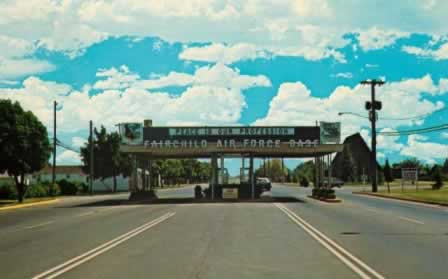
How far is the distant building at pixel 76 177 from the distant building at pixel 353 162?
36527mm

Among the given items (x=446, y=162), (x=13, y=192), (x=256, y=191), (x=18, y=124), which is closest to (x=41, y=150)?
(x=18, y=124)

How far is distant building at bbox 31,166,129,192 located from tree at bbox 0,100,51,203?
44741mm

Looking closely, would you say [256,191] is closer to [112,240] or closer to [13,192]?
[13,192]

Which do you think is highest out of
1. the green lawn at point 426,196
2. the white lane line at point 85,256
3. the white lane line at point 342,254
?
the green lawn at point 426,196

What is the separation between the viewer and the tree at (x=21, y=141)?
153 ft

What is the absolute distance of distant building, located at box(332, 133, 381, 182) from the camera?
110 metres

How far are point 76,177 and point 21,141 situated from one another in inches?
2539

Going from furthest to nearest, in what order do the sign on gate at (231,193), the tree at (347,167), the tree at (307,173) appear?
the tree at (307,173) < the tree at (347,167) < the sign on gate at (231,193)

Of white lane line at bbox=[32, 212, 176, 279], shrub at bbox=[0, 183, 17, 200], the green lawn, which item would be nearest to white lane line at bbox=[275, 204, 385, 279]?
white lane line at bbox=[32, 212, 176, 279]

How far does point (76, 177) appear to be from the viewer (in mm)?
110062

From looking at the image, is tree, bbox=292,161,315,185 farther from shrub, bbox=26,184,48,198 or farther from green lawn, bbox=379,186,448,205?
shrub, bbox=26,184,48,198

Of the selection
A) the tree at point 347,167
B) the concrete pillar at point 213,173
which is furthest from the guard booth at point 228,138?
the tree at point 347,167

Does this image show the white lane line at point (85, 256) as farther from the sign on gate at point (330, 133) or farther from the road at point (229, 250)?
the sign on gate at point (330, 133)

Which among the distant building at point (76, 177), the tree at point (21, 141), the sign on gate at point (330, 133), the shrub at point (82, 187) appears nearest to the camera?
the tree at point (21, 141)
